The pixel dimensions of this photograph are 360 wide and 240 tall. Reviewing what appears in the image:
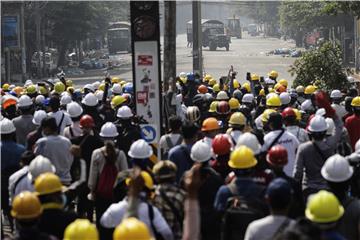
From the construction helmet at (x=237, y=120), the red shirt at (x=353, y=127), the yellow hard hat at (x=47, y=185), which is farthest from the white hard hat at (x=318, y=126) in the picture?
the yellow hard hat at (x=47, y=185)

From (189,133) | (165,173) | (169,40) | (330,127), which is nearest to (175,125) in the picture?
(189,133)

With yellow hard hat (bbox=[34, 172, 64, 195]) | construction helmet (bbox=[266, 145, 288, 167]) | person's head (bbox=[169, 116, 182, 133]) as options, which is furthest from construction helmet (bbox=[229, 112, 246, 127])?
yellow hard hat (bbox=[34, 172, 64, 195])

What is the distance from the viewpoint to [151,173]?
28.4 feet

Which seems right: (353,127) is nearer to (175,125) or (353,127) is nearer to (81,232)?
(175,125)

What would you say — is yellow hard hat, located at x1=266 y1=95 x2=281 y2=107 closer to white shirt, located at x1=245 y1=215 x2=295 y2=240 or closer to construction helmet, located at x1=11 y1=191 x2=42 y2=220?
white shirt, located at x1=245 y1=215 x2=295 y2=240

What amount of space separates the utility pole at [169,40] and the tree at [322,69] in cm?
522

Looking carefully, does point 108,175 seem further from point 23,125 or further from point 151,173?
point 23,125

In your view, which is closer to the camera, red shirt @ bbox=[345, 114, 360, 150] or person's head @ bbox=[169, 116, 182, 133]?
person's head @ bbox=[169, 116, 182, 133]

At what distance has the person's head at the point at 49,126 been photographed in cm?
1059

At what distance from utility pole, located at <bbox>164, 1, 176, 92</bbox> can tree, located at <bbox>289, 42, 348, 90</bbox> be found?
17.1 ft

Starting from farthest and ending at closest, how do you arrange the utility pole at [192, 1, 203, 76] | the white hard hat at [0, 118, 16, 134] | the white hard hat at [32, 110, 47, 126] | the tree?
the utility pole at [192, 1, 203, 76]
the tree
the white hard hat at [32, 110, 47, 126]
the white hard hat at [0, 118, 16, 134]

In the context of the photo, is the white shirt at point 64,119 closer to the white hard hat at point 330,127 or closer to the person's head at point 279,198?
the white hard hat at point 330,127

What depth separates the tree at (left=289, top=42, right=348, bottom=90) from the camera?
22.9 meters

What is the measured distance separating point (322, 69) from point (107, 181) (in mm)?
14235
